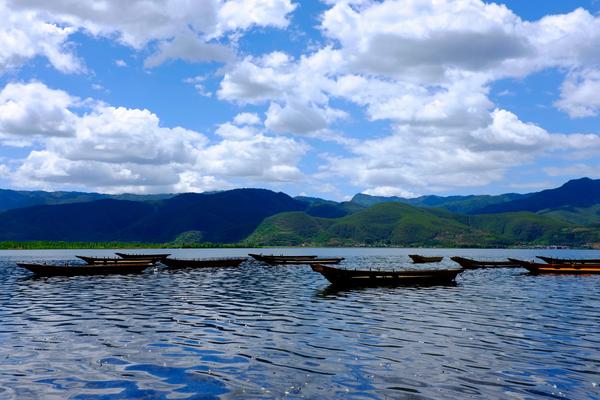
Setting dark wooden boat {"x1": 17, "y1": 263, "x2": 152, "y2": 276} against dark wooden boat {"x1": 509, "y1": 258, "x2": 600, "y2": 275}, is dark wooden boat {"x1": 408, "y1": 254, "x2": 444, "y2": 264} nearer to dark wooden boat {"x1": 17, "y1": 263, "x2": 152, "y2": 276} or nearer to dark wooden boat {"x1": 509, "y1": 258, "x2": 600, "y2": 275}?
dark wooden boat {"x1": 509, "y1": 258, "x2": 600, "y2": 275}

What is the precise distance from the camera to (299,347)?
26.7m

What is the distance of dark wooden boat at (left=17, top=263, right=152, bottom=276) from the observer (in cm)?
7738

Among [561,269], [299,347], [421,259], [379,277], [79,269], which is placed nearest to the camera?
[299,347]

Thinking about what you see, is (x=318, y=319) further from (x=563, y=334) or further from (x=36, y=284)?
(x=36, y=284)

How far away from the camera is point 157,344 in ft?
89.9

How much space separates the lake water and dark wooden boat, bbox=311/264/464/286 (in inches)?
396

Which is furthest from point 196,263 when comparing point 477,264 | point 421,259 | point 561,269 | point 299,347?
point 299,347

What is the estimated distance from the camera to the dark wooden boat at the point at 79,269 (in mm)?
77375

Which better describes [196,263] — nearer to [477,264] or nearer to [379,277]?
[379,277]

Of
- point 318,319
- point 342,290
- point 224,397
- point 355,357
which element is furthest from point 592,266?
point 224,397

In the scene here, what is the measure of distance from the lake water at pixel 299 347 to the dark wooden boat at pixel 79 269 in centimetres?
2825

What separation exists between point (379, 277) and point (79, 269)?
52829mm

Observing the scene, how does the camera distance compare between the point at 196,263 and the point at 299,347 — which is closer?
the point at 299,347

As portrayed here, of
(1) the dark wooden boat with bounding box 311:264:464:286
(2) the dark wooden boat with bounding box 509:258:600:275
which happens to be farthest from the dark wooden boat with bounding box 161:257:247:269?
(2) the dark wooden boat with bounding box 509:258:600:275
